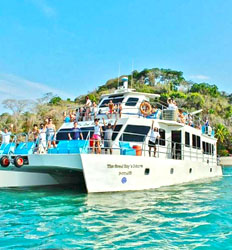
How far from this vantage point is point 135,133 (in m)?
13.3

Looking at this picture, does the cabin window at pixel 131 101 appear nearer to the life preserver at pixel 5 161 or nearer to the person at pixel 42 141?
the person at pixel 42 141

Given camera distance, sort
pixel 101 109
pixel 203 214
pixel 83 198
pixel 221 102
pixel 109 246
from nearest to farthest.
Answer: pixel 109 246 < pixel 203 214 < pixel 83 198 < pixel 101 109 < pixel 221 102

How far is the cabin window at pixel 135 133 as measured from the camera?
1316cm

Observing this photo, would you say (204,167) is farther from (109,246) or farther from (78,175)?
(109,246)

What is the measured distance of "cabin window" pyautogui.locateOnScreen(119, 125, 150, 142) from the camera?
13164 millimetres

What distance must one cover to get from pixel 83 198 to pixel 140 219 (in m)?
3.34

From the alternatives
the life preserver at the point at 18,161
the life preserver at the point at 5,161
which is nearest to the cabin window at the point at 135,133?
the life preserver at the point at 18,161

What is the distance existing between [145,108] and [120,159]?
4.28 m

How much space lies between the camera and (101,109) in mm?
16031

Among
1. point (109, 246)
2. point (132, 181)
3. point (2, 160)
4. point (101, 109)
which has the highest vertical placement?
point (101, 109)

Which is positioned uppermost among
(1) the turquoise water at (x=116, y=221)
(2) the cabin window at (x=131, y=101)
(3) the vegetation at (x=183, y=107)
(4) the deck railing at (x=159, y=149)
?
(3) the vegetation at (x=183, y=107)

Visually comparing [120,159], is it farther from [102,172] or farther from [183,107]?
[183,107]

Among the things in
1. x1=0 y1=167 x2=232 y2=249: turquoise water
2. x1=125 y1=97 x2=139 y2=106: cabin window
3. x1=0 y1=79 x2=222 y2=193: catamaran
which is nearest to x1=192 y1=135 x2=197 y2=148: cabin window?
x1=0 y1=79 x2=222 y2=193: catamaran

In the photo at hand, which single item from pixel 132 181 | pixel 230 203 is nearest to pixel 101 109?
pixel 132 181
